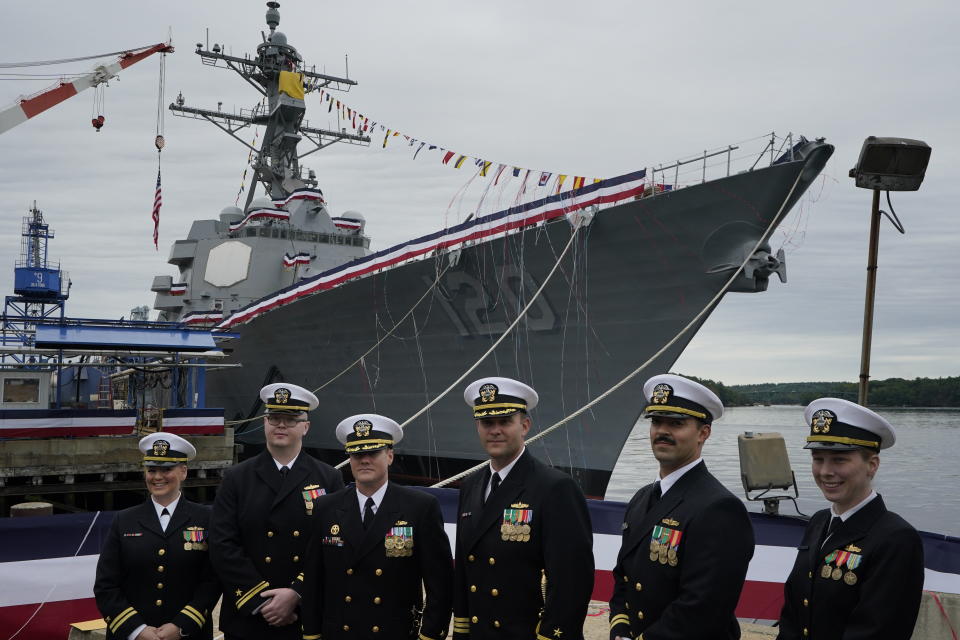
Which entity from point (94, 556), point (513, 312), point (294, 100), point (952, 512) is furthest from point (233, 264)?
point (952, 512)

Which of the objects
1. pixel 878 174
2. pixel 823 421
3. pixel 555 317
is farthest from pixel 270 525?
pixel 555 317

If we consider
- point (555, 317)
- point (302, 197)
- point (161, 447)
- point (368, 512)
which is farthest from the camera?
point (302, 197)

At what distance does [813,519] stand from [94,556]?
3.91 meters

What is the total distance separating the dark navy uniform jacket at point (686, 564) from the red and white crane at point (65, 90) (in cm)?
1442

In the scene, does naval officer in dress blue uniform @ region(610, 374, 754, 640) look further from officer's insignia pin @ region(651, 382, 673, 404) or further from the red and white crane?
the red and white crane

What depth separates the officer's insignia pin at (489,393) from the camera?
3023mm

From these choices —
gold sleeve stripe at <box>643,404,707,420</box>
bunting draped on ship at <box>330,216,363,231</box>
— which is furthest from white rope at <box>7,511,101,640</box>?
bunting draped on ship at <box>330,216,363,231</box>

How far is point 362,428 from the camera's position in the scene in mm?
3205

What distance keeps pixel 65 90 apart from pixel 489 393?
15.5 meters

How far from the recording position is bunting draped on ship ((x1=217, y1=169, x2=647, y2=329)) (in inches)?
409

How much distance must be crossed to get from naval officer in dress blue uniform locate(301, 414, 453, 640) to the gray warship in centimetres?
716

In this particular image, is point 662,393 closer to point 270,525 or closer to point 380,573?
point 380,573

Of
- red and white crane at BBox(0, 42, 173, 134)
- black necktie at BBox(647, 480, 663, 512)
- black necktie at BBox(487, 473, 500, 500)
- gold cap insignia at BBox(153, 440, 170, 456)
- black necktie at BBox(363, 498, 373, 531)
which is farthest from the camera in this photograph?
red and white crane at BBox(0, 42, 173, 134)

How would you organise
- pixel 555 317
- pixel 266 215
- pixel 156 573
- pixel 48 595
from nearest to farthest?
1. pixel 156 573
2. pixel 48 595
3. pixel 555 317
4. pixel 266 215
